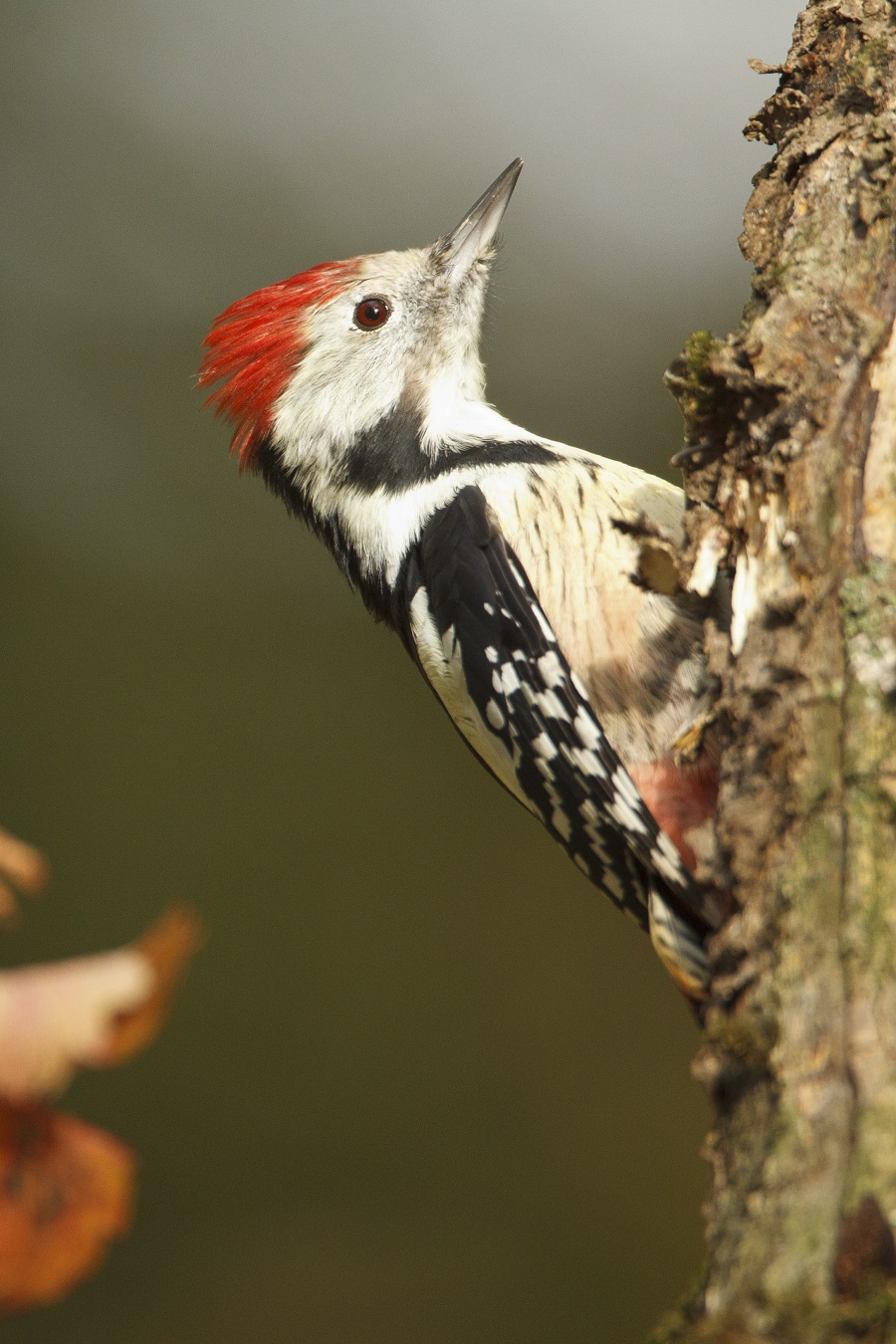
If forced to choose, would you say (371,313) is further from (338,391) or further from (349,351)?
(338,391)

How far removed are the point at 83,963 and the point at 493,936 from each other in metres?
4.23

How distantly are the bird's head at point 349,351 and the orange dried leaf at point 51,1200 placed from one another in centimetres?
179

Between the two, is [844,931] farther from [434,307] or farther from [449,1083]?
[449,1083]

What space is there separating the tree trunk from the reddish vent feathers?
3.55 feet

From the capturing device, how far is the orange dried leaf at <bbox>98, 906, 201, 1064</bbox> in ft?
1.91

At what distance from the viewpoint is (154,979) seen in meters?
0.58

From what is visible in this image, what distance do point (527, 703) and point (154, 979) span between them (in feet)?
4.05

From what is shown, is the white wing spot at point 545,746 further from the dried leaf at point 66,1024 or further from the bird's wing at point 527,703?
the dried leaf at point 66,1024

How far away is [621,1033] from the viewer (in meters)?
4.62

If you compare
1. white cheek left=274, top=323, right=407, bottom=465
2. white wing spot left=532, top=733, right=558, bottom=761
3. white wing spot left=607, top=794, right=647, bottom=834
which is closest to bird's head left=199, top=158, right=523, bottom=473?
white cheek left=274, top=323, right=407, bottom=465

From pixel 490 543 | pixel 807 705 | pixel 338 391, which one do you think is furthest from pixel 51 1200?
pixel 338 391

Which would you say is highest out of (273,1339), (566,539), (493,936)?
(566,539)

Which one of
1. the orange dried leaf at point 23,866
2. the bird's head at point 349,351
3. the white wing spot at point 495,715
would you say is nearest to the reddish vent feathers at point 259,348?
the bird's head at point 349,351

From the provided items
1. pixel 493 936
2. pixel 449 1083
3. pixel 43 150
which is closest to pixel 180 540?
pixel 43 150
